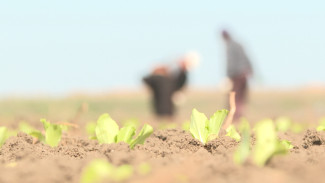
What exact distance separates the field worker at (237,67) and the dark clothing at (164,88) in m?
3.78

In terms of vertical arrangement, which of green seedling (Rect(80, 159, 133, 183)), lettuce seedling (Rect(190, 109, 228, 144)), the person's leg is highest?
green seedling (Rect(80, 159, 133, 183))

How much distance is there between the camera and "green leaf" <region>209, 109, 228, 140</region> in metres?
3.38

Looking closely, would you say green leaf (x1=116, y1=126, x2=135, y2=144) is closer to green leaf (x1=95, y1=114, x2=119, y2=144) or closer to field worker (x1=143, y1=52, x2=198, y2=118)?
green leaf (x1=95, y1=114, x2=119, y2=144)

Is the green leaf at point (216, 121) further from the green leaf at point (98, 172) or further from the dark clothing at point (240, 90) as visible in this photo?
the dark clothing at point (240, 90)

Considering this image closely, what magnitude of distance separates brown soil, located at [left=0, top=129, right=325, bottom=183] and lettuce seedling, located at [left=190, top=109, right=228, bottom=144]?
6cm

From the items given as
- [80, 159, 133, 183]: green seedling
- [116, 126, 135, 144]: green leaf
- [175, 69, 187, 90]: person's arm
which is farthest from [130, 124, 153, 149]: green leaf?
[175, 69, 187, 90]: person's arm

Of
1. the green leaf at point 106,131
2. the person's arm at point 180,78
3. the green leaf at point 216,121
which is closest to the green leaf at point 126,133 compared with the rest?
the green leaf at point 106,131

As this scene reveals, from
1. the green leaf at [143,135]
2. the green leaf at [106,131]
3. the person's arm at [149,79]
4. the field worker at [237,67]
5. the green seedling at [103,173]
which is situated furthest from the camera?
the person's arm at [149,79]

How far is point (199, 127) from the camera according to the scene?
3365 mm

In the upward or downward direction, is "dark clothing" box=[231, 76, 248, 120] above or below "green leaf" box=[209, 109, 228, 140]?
below

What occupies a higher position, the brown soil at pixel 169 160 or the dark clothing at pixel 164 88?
the brown soil at pixel 169 160

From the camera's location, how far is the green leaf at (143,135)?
3.18 m

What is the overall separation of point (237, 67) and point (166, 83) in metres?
4.09

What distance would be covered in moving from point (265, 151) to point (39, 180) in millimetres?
888
